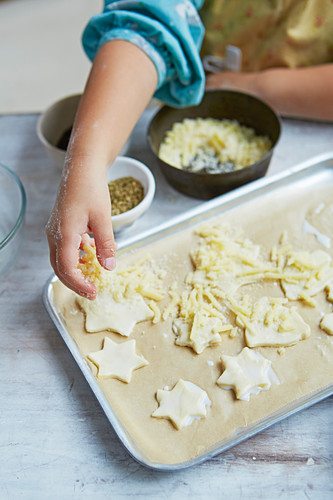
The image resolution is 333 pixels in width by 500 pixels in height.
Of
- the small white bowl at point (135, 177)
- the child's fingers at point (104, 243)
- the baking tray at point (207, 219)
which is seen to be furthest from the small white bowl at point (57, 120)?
the child's fingers at point (104, 243)

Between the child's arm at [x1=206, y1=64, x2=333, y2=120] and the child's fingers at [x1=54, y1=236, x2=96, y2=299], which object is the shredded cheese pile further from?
the child's fingers at [x1=54, y1=236, x2=96, y2=299]

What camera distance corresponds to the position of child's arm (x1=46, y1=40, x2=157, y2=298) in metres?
0.69

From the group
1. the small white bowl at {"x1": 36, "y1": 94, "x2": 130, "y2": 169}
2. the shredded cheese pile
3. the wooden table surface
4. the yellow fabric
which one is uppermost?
the yellow fabric

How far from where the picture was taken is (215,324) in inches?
28.8

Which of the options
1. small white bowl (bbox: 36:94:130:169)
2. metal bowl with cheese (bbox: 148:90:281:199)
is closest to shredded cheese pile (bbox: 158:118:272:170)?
metal bowl with cheese (bbox: 148:90:281:199)

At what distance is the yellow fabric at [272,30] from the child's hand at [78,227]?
2.17 feet

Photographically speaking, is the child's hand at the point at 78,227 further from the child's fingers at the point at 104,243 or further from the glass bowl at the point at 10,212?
the glass bowl at the point at 10,212

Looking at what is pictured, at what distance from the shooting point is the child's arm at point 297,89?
1.06m

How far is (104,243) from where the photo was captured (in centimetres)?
70

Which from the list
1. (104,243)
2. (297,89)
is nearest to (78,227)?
(104,243)

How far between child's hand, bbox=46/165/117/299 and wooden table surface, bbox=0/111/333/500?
144mm

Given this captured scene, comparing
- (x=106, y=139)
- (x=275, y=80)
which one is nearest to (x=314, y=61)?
(x=275, y=80)

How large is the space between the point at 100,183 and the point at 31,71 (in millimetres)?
1748

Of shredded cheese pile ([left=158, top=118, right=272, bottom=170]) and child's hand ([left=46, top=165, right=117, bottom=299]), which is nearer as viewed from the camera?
child's hand ([left=46, top=165, right=117, bottom=299])
